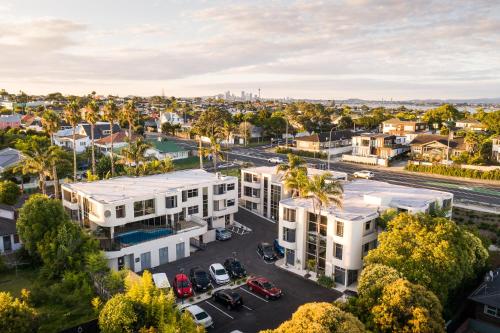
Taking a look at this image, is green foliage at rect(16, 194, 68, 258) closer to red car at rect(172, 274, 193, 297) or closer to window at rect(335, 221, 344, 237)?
red car at rect(172, 274, 193, 297)

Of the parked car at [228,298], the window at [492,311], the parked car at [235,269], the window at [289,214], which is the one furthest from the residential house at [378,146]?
the parked car at [228,298]

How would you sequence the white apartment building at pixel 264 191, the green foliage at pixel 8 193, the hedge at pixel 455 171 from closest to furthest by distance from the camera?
the green foliage at pixel 8 193
the white apartment building at pixel 264 191
the hedge at pixel 455 171

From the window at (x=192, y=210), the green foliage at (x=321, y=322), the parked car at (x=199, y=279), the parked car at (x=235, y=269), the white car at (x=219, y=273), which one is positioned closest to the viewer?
the green foliage at (x=321, y=322)

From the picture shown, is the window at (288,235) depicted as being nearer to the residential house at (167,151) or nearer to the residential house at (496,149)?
the residential house at (167,151)

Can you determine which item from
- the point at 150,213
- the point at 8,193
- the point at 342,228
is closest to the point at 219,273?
the point at 150,213

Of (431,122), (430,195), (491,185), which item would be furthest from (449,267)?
(431,122)

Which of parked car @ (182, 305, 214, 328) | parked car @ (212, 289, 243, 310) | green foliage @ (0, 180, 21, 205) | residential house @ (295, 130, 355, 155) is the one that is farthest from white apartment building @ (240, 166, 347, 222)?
residential house @ (295, 130, 355, 155)

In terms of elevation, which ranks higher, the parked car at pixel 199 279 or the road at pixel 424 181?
the road at pixel 424 181
